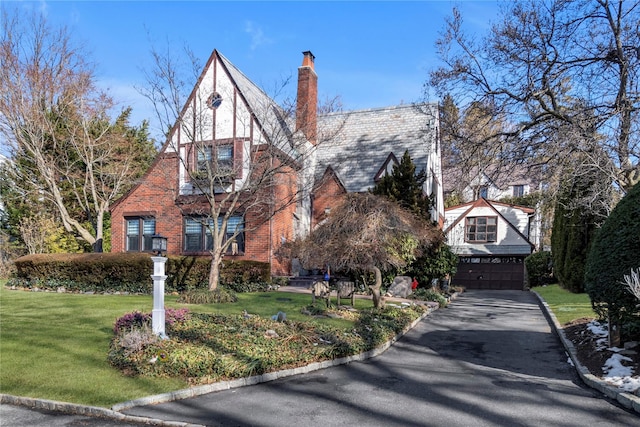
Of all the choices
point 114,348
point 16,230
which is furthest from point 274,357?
point 16,230

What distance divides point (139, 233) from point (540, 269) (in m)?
24.7

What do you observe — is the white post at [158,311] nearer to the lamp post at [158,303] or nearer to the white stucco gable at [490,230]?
the lamp post at [158,303]

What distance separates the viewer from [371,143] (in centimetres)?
2703

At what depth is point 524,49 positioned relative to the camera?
14773 millimetres

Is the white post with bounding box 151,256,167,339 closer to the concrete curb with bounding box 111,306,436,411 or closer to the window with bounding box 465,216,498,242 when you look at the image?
the concrete curb with bounding box 111,306,436,411

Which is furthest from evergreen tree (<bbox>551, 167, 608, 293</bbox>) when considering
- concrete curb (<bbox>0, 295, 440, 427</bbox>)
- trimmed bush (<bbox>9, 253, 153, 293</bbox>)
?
trimmed bush (<bbox>9, 253, 153, 293</bbox>)

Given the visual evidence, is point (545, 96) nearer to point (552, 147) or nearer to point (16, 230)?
point (552, 147)

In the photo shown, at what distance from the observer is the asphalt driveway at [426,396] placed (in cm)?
575

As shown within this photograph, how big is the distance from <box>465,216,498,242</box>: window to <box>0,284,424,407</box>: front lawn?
21573mm

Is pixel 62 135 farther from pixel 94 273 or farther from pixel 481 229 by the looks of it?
pixel 481 229

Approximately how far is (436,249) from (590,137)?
789 cm

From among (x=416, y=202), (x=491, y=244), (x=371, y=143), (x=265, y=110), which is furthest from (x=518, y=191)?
(x=265, y=110)

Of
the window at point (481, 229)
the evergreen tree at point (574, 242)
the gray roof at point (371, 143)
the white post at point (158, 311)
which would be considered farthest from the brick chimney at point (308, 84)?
the window at point (481, 229)

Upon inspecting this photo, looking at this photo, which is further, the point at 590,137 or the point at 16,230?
the point at 16,230
